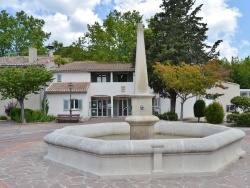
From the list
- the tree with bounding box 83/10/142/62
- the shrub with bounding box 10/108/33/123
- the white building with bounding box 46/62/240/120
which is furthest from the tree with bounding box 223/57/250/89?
the shrub with bounding box 10/108/33/123

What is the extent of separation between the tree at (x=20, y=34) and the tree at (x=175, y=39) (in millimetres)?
25819

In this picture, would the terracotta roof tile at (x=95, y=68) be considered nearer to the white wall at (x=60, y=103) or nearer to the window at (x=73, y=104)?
the white wall at (x=60, y=103)

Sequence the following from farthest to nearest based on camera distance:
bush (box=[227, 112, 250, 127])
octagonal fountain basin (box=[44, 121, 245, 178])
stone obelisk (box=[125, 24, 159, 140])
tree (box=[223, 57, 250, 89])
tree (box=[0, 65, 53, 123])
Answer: tree (box=[223, 57, 250, 89])
tree (box=[0, 65, 53, 123])
bush (box=[227, 112, 250, 127])
stone obelisk (box=[125, 24, 159, 140])
octagonal fountain basin (box=[44, 121, 245, 178])

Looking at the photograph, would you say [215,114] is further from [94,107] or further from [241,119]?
[94,107]

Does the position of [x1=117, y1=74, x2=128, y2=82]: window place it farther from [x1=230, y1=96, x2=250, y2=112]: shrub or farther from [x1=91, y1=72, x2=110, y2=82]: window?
[x1=230, y1=96, x2=250, y2=112]: shrub

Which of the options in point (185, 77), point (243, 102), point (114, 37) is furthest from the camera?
point (114, 37)

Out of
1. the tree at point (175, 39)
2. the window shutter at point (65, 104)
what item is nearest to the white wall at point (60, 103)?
the window shutter at point (65, 104)

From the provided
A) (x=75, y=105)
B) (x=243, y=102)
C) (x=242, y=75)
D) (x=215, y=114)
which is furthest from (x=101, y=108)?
(x=242, y=75)

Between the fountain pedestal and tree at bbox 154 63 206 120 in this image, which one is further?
tree at bbox 154 63 206 120

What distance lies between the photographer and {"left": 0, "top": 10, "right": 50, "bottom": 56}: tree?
47812 millimetres

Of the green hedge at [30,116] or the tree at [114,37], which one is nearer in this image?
the green hedge at [30,116]

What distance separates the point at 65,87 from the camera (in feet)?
104

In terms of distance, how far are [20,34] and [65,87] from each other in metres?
21.9

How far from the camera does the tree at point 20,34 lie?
4781cm
